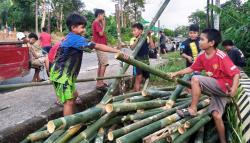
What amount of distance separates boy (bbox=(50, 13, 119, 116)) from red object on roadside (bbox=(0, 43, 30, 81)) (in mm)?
4160

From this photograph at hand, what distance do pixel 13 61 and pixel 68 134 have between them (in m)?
5.91

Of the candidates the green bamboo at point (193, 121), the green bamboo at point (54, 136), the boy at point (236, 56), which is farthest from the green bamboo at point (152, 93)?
the boy at point (236, 56)

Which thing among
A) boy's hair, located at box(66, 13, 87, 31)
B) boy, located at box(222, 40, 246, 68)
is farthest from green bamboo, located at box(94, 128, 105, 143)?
boy, located at box(222, 40, 246, 68)

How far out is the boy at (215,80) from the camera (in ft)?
15.2

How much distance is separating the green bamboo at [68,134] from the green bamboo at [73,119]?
0.14 meters

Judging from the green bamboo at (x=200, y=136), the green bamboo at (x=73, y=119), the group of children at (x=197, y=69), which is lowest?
the green bamboo at (x=200, y=136)

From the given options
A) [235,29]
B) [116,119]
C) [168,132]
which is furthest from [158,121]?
[235,29]

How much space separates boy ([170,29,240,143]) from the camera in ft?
15.2

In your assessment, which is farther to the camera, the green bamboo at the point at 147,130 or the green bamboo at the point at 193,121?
the green bamboo at the point at 193,121

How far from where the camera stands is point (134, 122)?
434 cm

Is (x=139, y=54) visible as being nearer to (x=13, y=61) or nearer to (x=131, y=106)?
(x=13, y=61)

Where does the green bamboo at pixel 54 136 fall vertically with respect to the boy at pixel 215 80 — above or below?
below

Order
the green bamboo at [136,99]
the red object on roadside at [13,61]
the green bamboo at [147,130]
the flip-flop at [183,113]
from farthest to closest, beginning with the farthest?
the red object on roadside at [13,61]
the green bamboo at [136,99]
the flip-flop at [183,113]
the green bamboo at [147,130]

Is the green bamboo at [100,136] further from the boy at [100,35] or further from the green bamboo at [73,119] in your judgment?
the boy at [100,35]
